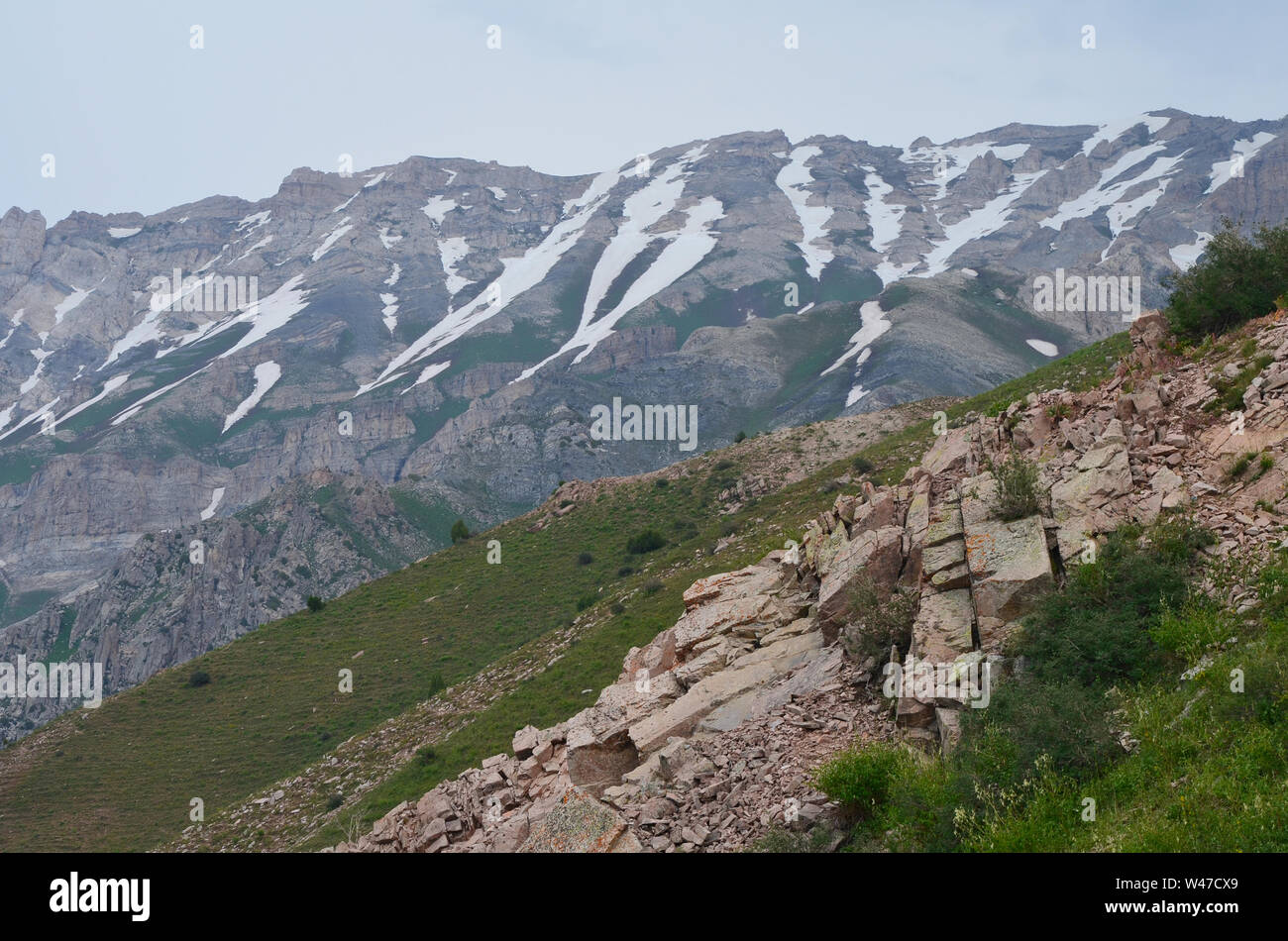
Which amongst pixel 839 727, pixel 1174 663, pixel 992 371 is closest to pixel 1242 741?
pixel 1174 663

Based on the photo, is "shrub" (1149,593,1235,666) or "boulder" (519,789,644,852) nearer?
"shrub" (1149,593,1235,666)

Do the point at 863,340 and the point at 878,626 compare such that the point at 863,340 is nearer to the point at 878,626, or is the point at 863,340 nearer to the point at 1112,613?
the point at 878,626

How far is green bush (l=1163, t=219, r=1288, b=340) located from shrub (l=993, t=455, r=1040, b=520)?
6.31m

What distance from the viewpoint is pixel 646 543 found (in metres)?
47.1

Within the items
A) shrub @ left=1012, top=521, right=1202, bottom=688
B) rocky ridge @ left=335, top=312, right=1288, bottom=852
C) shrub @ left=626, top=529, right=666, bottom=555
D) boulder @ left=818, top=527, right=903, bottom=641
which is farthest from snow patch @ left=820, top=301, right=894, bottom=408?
shrub @ left=1012, top=521, right=1202, bottom=688

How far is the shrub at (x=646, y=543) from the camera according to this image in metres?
46.9

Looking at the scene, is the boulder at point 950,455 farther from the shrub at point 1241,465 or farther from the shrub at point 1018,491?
the shrub at point 1241,465

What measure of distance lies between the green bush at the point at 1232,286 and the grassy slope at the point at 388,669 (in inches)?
375

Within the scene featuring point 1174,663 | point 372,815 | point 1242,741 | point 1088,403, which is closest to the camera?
point 1242,741

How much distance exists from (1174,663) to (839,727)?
4.25m

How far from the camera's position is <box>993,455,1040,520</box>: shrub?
14.2m

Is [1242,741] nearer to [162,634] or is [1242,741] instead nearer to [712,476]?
[712,476]

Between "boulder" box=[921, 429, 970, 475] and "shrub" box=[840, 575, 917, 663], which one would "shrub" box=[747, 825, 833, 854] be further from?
"boulder" box=[921, 429, 970, 475]

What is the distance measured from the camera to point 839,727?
496 inches
